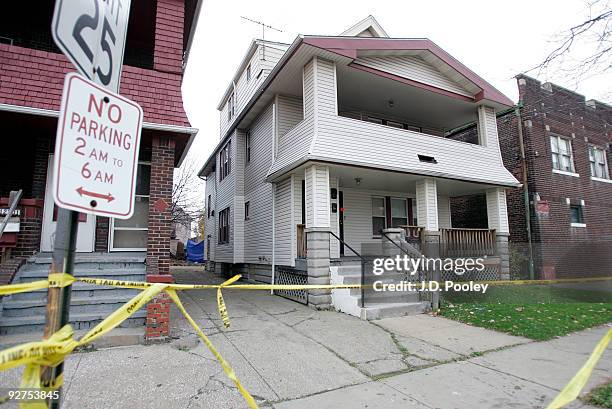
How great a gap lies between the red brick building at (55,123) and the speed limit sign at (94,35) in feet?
14.8

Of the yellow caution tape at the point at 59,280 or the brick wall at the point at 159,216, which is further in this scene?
the brick wall at the point at 159,216

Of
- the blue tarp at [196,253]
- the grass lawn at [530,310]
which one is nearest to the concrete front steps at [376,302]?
the grass lawn at [530,310]

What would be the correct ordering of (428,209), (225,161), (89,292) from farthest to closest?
(225,161), (428,209), (89,292)

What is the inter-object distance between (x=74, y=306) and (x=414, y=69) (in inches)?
453

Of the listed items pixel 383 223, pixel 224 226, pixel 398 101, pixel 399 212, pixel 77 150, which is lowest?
pixel 77 150

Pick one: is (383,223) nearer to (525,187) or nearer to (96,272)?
(525,187)

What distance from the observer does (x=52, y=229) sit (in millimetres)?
7656

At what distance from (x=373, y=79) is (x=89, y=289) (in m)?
9.54

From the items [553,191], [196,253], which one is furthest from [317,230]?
[196,253]

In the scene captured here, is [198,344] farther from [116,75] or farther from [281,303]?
[116,75]

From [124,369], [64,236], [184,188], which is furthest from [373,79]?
[184,188]

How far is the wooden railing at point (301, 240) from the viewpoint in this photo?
10.1 metres

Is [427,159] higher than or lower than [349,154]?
higher

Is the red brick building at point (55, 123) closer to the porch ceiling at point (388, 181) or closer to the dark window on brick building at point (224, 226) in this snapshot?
the porch ceiling at point (388, 181)
